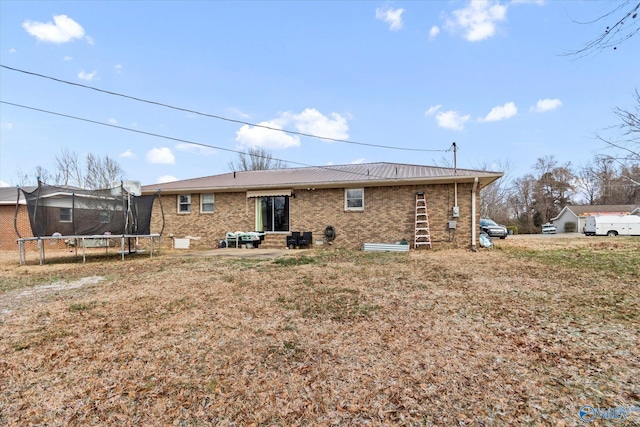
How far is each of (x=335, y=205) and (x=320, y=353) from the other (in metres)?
9.55

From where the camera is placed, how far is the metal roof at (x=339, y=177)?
36.5 feet

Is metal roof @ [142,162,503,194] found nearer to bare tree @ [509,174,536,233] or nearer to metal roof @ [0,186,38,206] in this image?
metal roof @ [0,186,38,206]

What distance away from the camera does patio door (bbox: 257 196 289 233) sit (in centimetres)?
1320

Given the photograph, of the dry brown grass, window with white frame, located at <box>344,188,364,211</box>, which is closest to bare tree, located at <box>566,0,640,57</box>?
the dry brown grass

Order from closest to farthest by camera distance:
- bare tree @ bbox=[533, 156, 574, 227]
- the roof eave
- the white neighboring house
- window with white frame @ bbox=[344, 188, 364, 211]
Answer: the roof eave
window with white frame @ bbox=[344, 188, 364, 211]
the white neighboring house
bare tree @ bbox=[533, 156, 574, 227]

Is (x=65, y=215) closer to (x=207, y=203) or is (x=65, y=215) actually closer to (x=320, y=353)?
(x=207, y=203)

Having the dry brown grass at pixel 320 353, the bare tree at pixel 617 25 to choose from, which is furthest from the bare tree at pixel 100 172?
the bare tree at pixel 617 25

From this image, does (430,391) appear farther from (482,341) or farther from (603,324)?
(603,324)

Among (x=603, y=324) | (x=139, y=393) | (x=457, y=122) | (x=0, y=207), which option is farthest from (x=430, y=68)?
(x=0, y=207)

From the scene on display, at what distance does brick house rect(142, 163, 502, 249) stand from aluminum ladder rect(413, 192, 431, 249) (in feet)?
0.56

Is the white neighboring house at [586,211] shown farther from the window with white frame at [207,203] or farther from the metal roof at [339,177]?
the window with white frame at [207,203]

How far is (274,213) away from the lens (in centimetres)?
1348

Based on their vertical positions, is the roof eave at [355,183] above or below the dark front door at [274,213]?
above

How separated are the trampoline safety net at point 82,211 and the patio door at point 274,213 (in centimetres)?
455
